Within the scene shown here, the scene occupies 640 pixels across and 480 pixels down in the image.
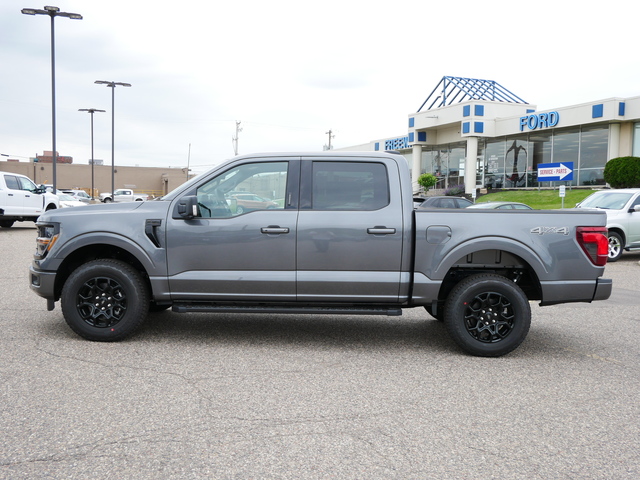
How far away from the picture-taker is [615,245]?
49.2 ft

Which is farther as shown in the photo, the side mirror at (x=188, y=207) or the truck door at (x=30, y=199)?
the truck door at (x=30, y=199)

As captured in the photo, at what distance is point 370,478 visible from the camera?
336 cm

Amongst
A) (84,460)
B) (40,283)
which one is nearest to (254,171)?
(40,283)

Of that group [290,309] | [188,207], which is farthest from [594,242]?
[188,207]

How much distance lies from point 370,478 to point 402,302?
288 cm

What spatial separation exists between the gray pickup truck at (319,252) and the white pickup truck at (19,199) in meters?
17.7

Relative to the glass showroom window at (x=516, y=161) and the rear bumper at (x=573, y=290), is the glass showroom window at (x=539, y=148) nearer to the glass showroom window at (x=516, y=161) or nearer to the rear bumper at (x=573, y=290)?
the glass showroom window at (x=516, y=161)

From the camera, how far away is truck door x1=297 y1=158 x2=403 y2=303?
5965 millimetres

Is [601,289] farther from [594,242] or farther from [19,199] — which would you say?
[19,199]

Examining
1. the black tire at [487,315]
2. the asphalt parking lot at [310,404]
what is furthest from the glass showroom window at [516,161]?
the black tire at [487,315]

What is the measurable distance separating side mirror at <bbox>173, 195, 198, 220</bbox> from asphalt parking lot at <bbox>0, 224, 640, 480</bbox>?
52.1 inches

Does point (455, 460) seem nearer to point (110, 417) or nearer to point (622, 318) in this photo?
point (110, 417)

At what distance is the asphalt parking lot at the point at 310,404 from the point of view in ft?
11.6

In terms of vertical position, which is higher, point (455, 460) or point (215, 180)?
point (215, 180)
